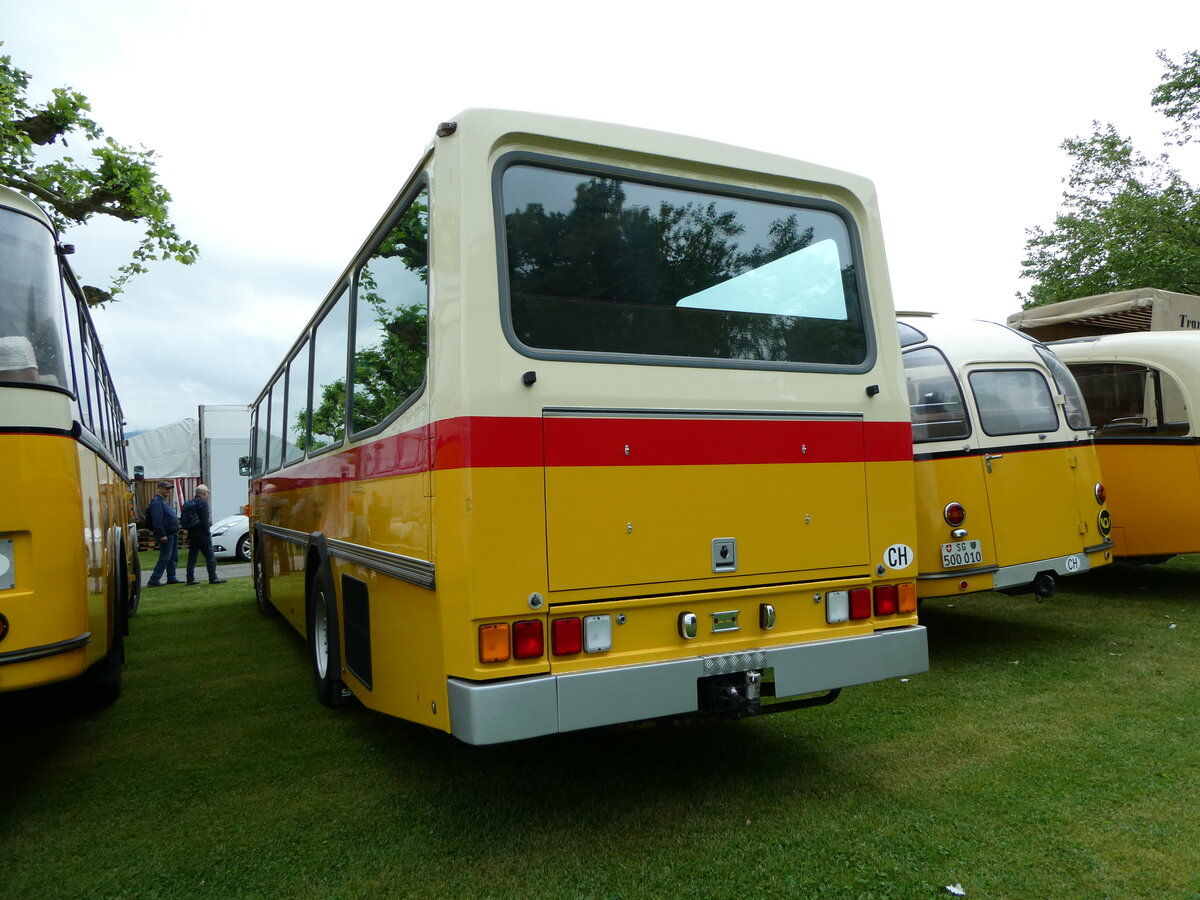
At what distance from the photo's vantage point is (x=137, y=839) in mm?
3828

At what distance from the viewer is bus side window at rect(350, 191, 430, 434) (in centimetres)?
387

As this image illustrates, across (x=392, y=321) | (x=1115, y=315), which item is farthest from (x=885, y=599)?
(x=1115, y=315)

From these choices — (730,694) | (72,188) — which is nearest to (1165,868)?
(730,694)

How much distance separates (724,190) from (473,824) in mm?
3174

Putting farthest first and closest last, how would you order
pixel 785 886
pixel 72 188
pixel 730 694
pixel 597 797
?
pixel 72 188
pixel 597 797
pixel 730 694
pixel 785 886

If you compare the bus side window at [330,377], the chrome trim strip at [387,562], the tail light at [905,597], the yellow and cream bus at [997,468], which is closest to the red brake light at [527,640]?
the chrome trim strip at [387,562]

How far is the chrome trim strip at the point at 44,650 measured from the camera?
11.3ft

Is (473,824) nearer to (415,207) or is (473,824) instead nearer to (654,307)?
(654,307)

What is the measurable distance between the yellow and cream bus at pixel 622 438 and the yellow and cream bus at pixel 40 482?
1.29 metres

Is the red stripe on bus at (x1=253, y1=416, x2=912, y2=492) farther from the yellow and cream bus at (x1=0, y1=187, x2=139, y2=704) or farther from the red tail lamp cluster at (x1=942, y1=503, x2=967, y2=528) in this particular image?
the red tail lamp cluster at (x1=942, y1=503, x2=967, y2=528)

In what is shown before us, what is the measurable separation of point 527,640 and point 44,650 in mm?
2009

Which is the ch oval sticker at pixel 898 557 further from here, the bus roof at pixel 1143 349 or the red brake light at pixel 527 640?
the bus roof at pixel 1143 349

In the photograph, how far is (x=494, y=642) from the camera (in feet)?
11.0

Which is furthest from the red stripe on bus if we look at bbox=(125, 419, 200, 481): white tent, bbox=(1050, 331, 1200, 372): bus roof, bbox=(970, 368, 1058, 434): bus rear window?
bbox=(125, 419, 200, 481): white tent
